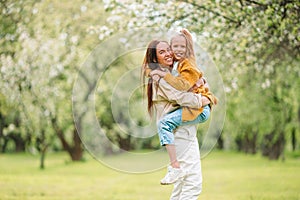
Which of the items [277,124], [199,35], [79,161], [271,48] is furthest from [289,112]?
[199,35]

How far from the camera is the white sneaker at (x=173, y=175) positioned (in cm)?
463

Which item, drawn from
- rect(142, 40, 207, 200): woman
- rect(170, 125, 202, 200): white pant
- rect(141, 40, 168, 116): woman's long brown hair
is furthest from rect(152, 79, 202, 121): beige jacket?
rect(170, 125, 202, 200): white pant

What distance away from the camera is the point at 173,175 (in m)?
4.65

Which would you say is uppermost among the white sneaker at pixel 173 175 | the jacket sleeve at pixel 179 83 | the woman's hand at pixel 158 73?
the woman's hand at pixel 158 73

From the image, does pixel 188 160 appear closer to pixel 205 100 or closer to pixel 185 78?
pixel 205 100

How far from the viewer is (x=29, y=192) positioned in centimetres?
1129

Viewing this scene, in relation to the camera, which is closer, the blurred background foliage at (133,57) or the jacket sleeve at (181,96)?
the jacket sleeve at (181,96)

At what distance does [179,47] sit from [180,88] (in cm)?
38

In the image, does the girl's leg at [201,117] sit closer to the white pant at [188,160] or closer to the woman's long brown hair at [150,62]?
the white pant at [188,160]

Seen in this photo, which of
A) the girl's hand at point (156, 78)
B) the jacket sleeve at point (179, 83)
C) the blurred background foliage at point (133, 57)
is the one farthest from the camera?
the blurred background foliage at point (133, 57)

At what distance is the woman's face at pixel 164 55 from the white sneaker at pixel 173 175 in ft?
2.97

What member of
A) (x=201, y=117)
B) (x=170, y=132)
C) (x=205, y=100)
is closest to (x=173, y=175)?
(x=170, y=132)

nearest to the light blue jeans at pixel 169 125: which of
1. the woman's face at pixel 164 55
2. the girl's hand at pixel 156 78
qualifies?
the girl's hand at pixel 156 78

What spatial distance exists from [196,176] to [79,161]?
1940 cm
